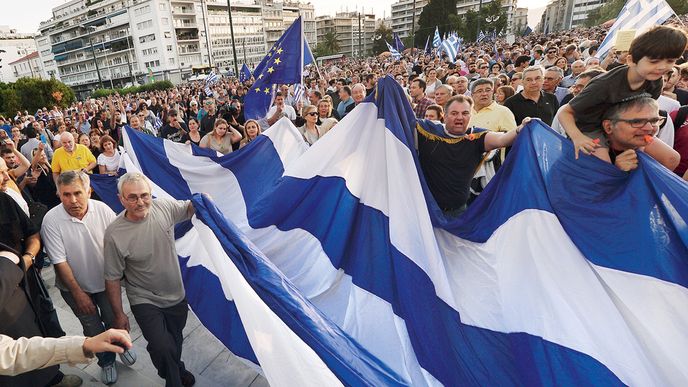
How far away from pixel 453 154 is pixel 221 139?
4116 mm

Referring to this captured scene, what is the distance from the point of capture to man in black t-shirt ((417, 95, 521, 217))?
3012 millimetres

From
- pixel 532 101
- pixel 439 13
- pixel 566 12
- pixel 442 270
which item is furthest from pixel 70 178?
pixel 566 12

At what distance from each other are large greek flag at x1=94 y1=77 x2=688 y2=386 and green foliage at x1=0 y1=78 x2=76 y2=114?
33.6m

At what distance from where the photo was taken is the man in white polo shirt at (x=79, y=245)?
9.33 ft

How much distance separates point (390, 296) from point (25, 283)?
8.28 ft

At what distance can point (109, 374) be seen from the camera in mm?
3168

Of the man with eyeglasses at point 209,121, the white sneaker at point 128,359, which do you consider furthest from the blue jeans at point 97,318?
the man with eyeglasses at point 209,121

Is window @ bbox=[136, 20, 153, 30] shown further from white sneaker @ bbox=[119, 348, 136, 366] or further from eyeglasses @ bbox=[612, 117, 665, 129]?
eyeglasses @ bbox=[612, 117, 665, 129]

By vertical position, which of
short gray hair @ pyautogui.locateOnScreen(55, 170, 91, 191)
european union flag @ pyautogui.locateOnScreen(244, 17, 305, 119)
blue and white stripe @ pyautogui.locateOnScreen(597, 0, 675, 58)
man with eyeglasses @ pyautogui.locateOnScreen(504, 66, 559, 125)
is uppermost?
blue and white stripe @ pyautogui.locateOnScreen(597, 0, 675, 58)

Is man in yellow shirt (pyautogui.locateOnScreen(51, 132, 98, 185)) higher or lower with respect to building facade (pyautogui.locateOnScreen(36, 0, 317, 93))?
lower

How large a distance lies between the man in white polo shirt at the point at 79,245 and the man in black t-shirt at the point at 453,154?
2721mm

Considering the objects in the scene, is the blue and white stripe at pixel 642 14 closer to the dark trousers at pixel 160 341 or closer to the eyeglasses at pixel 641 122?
the eyeglasses at pixel 641 122

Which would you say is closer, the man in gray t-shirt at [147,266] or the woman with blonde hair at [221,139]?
the man in gray t-shirt at [147,266]

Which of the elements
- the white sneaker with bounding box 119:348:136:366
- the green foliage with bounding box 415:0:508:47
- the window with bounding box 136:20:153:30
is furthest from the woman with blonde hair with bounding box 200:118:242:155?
the window with bounding box 136:20:153:30
